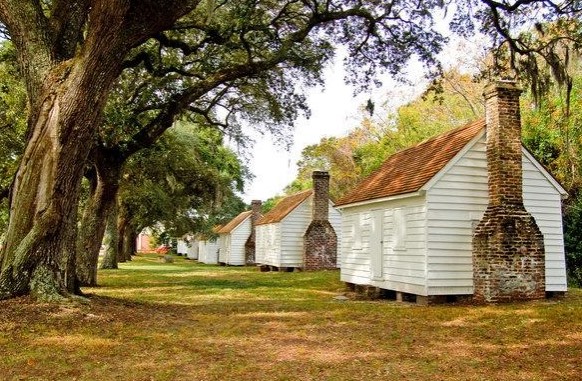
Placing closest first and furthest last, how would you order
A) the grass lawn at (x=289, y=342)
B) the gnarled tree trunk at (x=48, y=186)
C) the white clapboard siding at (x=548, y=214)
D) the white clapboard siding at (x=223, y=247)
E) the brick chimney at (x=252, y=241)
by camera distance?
the grass lawn at (x=289, y=342)
the gnarled tree trunk at (x=48, y=186)
the white clapboard siding at (x=548, y=214)
the brick chimney at (x=252, y=241)
the white clapboard siding at (x=223, y=247)

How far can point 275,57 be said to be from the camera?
47.0 feet

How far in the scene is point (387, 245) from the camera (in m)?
14.9

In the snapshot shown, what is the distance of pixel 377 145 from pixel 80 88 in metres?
33.8

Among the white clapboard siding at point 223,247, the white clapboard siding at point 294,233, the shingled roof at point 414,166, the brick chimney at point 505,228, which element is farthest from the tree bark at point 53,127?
the white clapboard siding at point 223,247

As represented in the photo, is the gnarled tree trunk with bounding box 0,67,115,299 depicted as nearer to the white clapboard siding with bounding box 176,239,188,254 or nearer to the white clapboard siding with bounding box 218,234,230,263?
the white clapboard siding with bounding box 218,234,230,263

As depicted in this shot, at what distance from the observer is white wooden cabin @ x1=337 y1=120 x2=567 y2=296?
1288 cm

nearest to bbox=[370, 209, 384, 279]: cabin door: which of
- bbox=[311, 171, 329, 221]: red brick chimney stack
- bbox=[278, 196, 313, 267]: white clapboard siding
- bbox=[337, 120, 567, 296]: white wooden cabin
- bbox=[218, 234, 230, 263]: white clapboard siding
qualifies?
bbox=[337, 120, 567, 296]: white wooden cabin

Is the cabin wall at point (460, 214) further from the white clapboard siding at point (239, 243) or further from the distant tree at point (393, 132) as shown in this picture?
the white clapboard siding at point (239, 243)

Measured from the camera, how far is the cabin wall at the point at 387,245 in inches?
521

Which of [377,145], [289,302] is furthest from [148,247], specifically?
[289,302]

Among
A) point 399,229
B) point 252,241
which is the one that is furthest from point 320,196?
point 399,229

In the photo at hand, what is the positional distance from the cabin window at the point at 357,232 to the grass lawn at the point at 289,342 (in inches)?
174

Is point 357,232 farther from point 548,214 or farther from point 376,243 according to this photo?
point 548,214

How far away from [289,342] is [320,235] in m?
22.3
